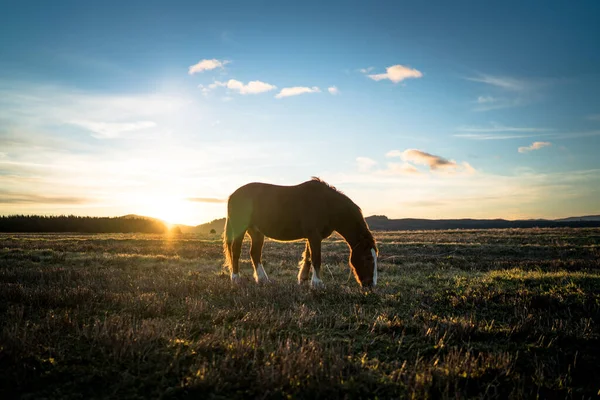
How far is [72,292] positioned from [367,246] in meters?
6.81

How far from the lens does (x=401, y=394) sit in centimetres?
352

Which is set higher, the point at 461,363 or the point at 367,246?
the point at 367,246

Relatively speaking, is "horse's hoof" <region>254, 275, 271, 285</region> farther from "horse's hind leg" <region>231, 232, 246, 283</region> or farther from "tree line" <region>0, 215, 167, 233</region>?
"tree line" <region>0, 215, 167, 233</region>

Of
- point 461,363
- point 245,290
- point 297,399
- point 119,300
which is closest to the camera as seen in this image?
point 297,399

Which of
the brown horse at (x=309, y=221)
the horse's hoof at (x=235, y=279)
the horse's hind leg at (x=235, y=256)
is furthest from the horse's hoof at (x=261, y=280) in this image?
the horse's hind leg at (x=235, y=256)

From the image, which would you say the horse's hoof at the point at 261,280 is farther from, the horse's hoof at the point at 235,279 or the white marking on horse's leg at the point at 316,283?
the white marking on horse's leg at the point at 316,283

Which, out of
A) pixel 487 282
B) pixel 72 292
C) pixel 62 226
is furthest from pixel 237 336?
pixel 62 226

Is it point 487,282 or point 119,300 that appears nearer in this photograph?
point 119,300

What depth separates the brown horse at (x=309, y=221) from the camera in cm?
938

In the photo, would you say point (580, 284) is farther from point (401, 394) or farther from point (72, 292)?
point (72, 292)

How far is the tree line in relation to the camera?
65938mm

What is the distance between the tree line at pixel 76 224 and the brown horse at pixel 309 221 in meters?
66.3

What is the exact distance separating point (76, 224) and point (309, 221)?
73.4 m

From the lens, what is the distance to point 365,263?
9.23m
